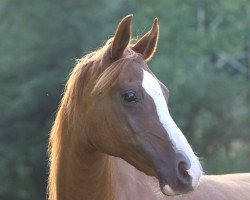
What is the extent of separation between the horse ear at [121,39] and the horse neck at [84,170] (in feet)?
1.67

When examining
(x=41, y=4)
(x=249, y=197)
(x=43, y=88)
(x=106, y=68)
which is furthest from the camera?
(x=41, y=4)

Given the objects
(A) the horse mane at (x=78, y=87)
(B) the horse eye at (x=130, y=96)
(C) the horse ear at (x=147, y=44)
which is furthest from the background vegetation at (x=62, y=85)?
(B) the horse eye at (x=130, y=96)

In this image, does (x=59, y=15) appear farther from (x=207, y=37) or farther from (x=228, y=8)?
(x=228, y=8)

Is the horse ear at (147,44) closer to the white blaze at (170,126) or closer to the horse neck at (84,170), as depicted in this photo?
the white blaze at (170,126)

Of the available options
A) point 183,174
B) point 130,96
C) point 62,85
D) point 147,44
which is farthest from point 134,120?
point 62,85

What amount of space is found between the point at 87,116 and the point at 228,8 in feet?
68.1

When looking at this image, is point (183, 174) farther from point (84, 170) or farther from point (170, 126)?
point (84, 170)

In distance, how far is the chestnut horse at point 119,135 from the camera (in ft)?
13.6

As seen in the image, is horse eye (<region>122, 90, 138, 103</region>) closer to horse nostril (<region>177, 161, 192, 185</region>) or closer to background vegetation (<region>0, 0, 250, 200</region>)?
horse nostril (<region>177, 161, 192, 185</region>)

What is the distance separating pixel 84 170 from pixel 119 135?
39 cm

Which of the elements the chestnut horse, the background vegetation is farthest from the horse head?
the background vegetation

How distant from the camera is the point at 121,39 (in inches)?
173

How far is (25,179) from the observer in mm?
13961

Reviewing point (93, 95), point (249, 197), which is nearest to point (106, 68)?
point (93, 95)
